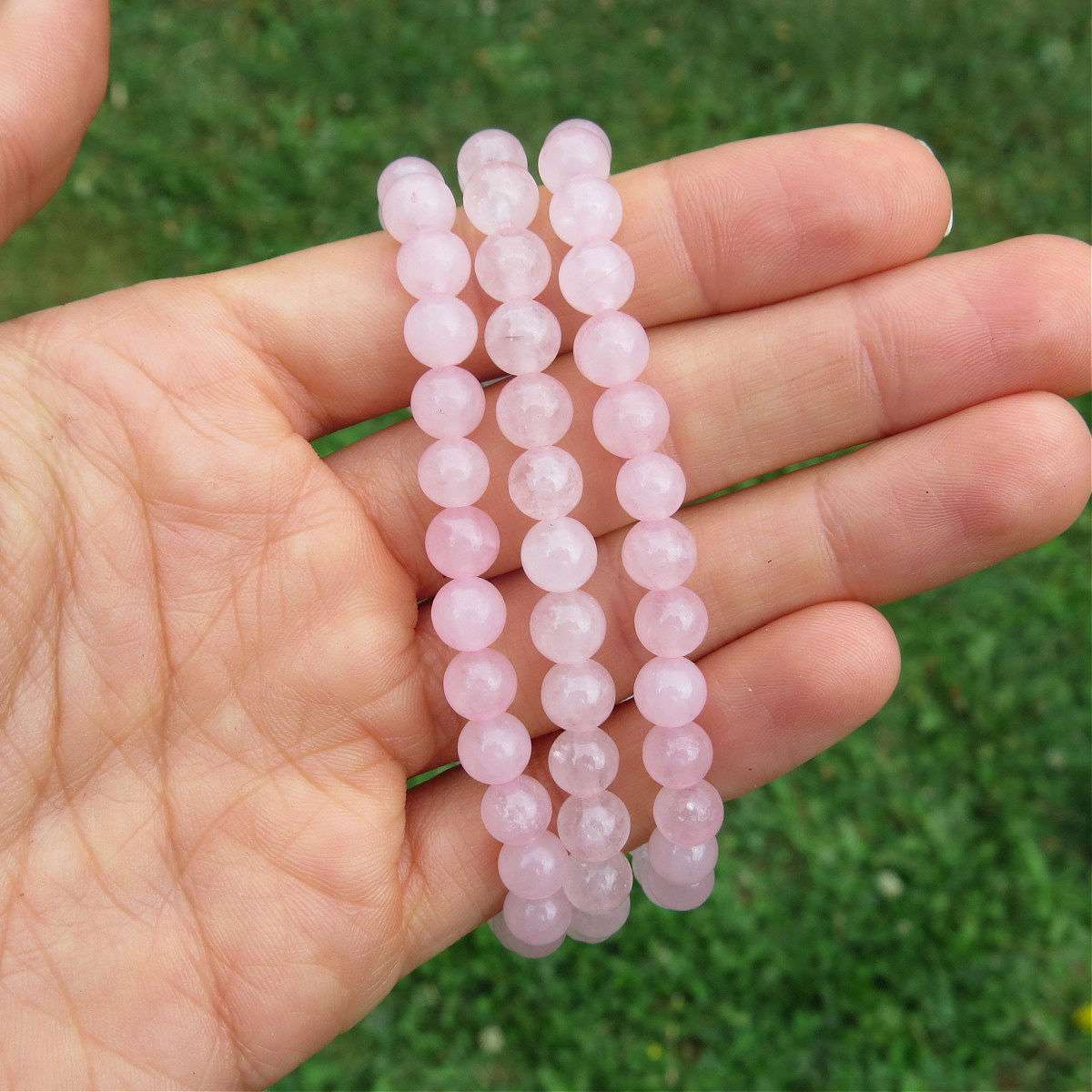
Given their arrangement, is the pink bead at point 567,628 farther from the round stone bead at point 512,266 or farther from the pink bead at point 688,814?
the round stone bead at point 512,266

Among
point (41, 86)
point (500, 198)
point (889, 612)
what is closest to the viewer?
point (41, 86)

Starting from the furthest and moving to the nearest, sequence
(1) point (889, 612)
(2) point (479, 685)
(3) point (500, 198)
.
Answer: (1) point (889, 612), (3) point (500, 198), (2) point (479, 685)

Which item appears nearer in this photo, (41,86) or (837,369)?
(41,86)

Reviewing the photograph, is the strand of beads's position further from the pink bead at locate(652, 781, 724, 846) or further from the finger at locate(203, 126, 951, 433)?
the finger at locate(203, 126, 951, 433)

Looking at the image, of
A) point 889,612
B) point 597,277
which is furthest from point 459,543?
point 889,612

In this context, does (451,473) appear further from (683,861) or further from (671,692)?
(683,861)

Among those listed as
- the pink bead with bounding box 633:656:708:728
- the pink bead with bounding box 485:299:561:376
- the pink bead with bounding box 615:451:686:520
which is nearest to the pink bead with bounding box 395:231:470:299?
the pink bead with bounding box 485:299:561:376
